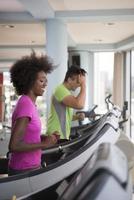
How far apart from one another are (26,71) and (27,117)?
0.94ft

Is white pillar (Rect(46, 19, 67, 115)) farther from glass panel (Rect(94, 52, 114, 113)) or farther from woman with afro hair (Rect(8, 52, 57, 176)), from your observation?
glass panel (Rect(94, 52, 114, 113))

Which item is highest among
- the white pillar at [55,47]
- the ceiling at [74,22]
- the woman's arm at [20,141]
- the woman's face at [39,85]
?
the ceiling at [74,22]

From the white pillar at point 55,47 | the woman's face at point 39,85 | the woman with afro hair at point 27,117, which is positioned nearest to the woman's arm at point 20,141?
the woman with afro hair at point 27,117

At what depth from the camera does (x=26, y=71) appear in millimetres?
1791

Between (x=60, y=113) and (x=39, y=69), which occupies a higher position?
(x=39, y=69)

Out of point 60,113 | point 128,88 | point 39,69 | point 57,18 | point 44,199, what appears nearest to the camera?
point 44,199

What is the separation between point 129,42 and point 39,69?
217 inches

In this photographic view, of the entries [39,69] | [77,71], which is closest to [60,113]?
[77,71]

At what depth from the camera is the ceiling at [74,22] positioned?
430cm

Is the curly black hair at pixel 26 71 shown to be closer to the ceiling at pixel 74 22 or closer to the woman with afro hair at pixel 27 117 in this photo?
the woman with afro hair at pixel 27 117

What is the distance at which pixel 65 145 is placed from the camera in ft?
7.14

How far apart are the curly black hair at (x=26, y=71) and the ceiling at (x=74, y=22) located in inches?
80.8

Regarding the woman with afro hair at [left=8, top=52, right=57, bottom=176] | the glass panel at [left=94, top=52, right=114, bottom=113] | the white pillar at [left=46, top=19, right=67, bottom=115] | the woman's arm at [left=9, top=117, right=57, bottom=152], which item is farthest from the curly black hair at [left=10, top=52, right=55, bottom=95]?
the glass panel at [left=94, top=52, right=114, bottom=113]

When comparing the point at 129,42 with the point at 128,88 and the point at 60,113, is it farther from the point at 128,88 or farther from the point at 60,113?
the point at 60,113
